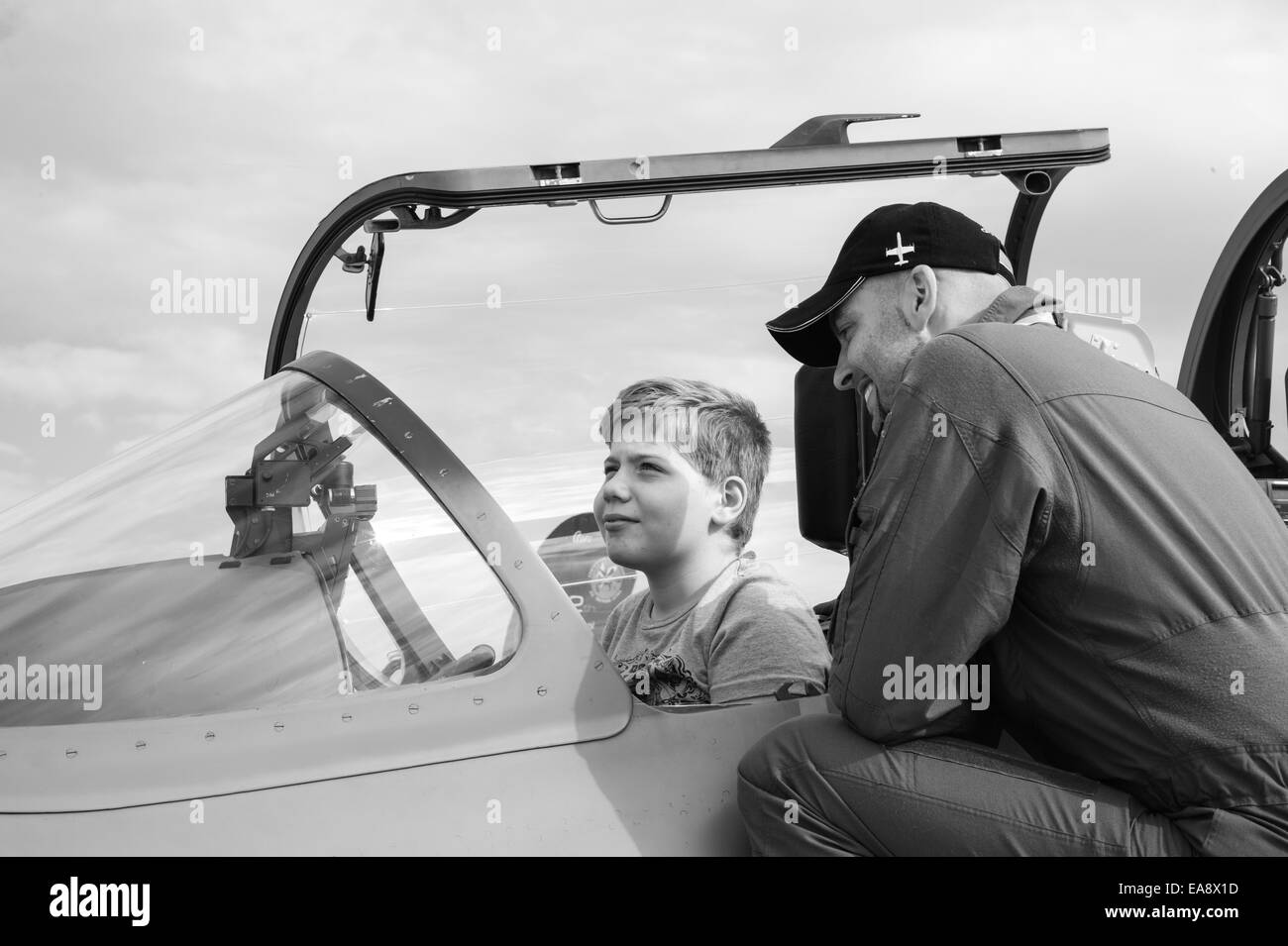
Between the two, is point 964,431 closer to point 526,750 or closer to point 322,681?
point 526,750

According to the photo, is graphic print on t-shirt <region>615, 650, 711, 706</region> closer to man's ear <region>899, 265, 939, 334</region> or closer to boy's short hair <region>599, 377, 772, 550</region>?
boy's short hair <region>599, 377, 772, 550</region>

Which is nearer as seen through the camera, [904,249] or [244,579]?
[244,579]

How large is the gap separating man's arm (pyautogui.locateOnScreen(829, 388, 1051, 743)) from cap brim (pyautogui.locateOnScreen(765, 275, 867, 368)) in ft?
1.59

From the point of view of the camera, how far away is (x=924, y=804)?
1264 millimetres

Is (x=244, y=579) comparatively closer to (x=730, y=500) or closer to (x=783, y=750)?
(x=783, y=750)

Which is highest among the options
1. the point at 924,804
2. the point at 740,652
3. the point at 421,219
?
the point at 421,219

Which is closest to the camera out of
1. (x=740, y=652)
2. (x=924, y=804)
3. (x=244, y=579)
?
(x=924, y=804)

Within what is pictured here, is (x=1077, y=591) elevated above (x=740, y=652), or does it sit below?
above

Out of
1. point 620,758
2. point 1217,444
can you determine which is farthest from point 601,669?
point 1217,444

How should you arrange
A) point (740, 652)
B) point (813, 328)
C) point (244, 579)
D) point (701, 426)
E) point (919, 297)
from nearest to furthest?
point (244, 579) → point (740, 652) → point (919, 297) → point (813, 328) → point (701, 426)

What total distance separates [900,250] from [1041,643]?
71cm

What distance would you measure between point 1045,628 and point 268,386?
4.13 ft

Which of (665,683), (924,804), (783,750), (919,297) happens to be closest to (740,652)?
(665,683)

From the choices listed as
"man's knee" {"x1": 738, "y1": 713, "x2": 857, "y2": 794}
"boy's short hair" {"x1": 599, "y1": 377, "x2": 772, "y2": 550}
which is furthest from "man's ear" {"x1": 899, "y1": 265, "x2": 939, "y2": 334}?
"man's knee" {"x1": 738, "y1": 713, "x2": 857, "y2": 794}
